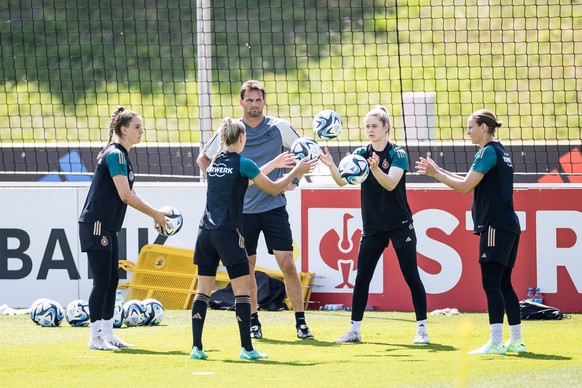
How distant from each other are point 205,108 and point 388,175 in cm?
451

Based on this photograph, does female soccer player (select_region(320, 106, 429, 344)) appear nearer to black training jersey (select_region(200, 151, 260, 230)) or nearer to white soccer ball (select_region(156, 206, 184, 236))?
black training jersey (select_region(200, 151, 260, 230))

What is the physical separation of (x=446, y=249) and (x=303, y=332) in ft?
9.82

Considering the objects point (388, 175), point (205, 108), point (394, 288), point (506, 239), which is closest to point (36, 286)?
point (205, 108)

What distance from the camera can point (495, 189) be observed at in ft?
27.4

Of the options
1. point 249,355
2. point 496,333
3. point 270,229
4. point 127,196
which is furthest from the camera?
point 270,229

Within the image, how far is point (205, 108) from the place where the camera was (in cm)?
1291

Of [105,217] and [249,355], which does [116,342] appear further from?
[249,355]

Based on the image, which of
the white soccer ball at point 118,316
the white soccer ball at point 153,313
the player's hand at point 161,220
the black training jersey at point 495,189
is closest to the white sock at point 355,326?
the black training jersey at point 495,189

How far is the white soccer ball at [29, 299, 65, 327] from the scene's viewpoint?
10.4 m

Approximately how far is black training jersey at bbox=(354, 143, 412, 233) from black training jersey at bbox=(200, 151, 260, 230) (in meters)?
1.40

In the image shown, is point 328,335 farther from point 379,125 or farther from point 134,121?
point 134,121

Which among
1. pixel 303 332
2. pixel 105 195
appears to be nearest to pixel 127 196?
pixel 105 195

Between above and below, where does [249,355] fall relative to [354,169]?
below

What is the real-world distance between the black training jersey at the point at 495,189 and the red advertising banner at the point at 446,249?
344cm
